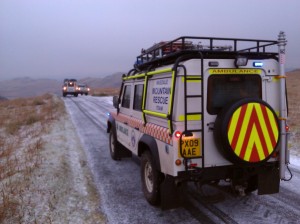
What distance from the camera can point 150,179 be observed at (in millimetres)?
5598

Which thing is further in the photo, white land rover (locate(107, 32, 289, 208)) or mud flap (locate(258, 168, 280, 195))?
mud flap (locate(258, 168, 280, 195))

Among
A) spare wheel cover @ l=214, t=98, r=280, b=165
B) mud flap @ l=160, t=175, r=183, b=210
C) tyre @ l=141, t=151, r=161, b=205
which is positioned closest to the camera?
spare wheel cover @ l=214, t=98, r=280, b=165

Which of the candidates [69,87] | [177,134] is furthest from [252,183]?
[69,87]

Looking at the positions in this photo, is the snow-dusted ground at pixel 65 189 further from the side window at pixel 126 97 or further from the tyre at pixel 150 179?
the side window at pixel 126 97

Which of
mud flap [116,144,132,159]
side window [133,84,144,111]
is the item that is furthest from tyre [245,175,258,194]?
mud flap [116,144,132,159]

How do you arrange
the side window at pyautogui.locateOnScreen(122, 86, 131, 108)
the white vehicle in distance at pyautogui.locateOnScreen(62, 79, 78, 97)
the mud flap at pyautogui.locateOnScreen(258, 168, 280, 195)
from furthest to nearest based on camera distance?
the white vehicle in distance at pyautogui.locateOnScreen(62, 79, 78, 97)
the side window at pyautogui.locateOnScreen(122, 86, 131, 108)
the mud flap at pyautogui.locateOnScreen(258, 168, 280, 195)

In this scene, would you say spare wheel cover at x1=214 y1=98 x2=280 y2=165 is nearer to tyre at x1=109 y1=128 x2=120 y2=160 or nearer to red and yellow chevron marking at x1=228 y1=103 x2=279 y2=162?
red and yellow chevron marking at x1=228 y1=103 x2=279 y2=162

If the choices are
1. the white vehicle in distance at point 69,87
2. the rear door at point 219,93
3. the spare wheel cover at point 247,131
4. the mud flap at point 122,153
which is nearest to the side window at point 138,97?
the rear door at point 219,93

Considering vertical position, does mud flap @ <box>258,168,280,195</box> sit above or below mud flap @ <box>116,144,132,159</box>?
above

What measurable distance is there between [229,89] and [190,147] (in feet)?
3.61

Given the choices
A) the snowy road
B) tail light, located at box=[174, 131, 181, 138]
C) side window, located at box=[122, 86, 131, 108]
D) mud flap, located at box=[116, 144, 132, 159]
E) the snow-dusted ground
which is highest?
side window, located at box=[122, 86, 131, 108]

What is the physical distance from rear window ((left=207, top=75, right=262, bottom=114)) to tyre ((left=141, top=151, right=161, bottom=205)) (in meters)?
1.40

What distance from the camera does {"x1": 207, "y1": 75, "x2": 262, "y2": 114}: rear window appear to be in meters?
4.72

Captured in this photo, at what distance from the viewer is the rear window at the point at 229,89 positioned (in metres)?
4.72
